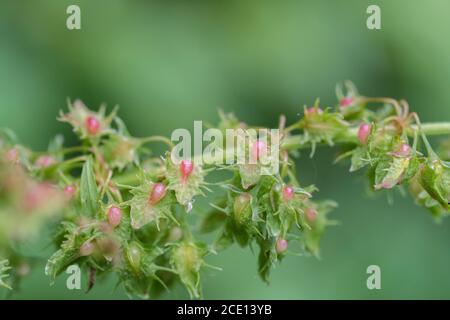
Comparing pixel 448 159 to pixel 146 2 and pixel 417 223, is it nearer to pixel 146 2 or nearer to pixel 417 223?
pixel 417 223

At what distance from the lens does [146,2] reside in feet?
14.9

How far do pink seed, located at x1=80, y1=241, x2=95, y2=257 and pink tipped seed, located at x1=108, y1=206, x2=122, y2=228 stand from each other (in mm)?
89

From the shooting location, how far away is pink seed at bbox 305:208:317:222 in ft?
7.67

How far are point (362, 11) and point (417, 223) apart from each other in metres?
1.33

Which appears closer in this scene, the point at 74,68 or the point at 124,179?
the point at 124,179

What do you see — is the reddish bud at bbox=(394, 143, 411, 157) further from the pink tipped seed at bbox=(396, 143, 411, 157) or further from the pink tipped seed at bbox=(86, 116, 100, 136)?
the pink tipped seed at bbox=(86, 116, 100, 136)

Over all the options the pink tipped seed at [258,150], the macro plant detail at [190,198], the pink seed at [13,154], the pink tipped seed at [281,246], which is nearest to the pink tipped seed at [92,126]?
the macro plant detail at [190,198]

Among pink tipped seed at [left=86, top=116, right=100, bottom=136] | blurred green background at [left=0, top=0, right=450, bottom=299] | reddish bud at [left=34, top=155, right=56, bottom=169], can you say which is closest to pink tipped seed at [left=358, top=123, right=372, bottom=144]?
pink tipped seed at [left=86, top=116, right=100, bottom=136]

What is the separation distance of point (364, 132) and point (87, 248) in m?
0.87

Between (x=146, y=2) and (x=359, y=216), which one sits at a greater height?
(x=146, y=2)

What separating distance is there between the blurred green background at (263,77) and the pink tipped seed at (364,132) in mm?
1880

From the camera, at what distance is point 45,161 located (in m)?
2.39

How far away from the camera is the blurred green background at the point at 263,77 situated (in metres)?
4.02
